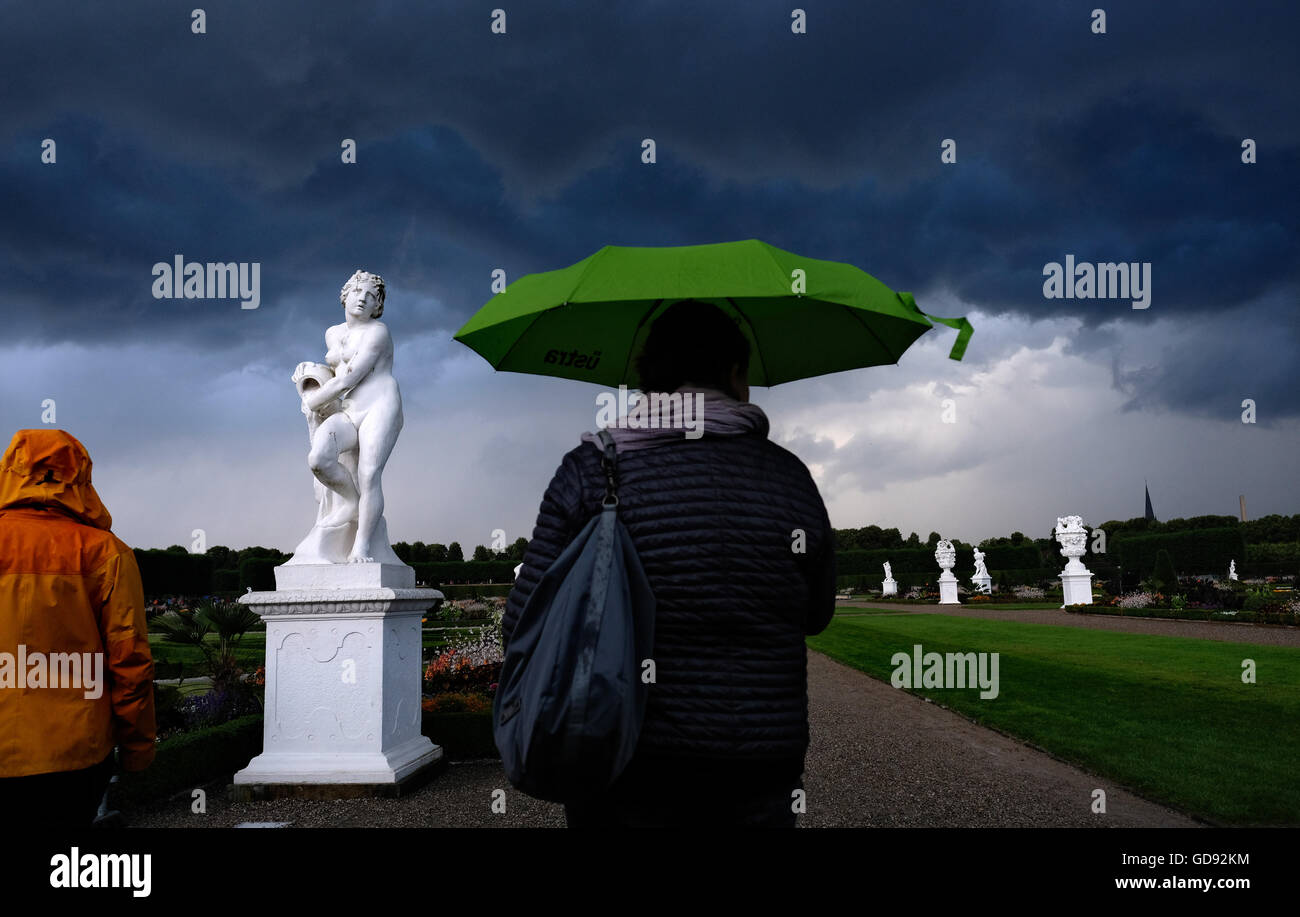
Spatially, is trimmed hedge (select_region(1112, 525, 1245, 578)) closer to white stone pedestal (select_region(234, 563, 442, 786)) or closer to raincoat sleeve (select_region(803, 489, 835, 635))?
white stone pedestal (select_region(234, 563, 442, 786))

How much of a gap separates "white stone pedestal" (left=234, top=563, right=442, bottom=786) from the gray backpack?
171 inches

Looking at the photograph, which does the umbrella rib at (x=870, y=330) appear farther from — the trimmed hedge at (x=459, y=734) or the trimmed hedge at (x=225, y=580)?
the trimmed hedge at (x=225, y=580)

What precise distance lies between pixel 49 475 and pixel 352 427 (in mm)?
3449

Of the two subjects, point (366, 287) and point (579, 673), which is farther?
point (366, 287)

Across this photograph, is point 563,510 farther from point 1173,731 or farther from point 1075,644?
point 1075,644

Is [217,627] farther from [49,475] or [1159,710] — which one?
[1159,710]

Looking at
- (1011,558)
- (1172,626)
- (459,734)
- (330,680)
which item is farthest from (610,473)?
(1011,558)

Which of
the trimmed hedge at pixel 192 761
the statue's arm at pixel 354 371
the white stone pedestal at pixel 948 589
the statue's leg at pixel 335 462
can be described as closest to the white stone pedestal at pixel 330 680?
the statue's leg at pixel 335 462

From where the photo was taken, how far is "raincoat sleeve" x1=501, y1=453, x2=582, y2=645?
67.4 inches

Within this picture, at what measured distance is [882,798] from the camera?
518 cm

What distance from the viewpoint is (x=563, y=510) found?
1743mm
